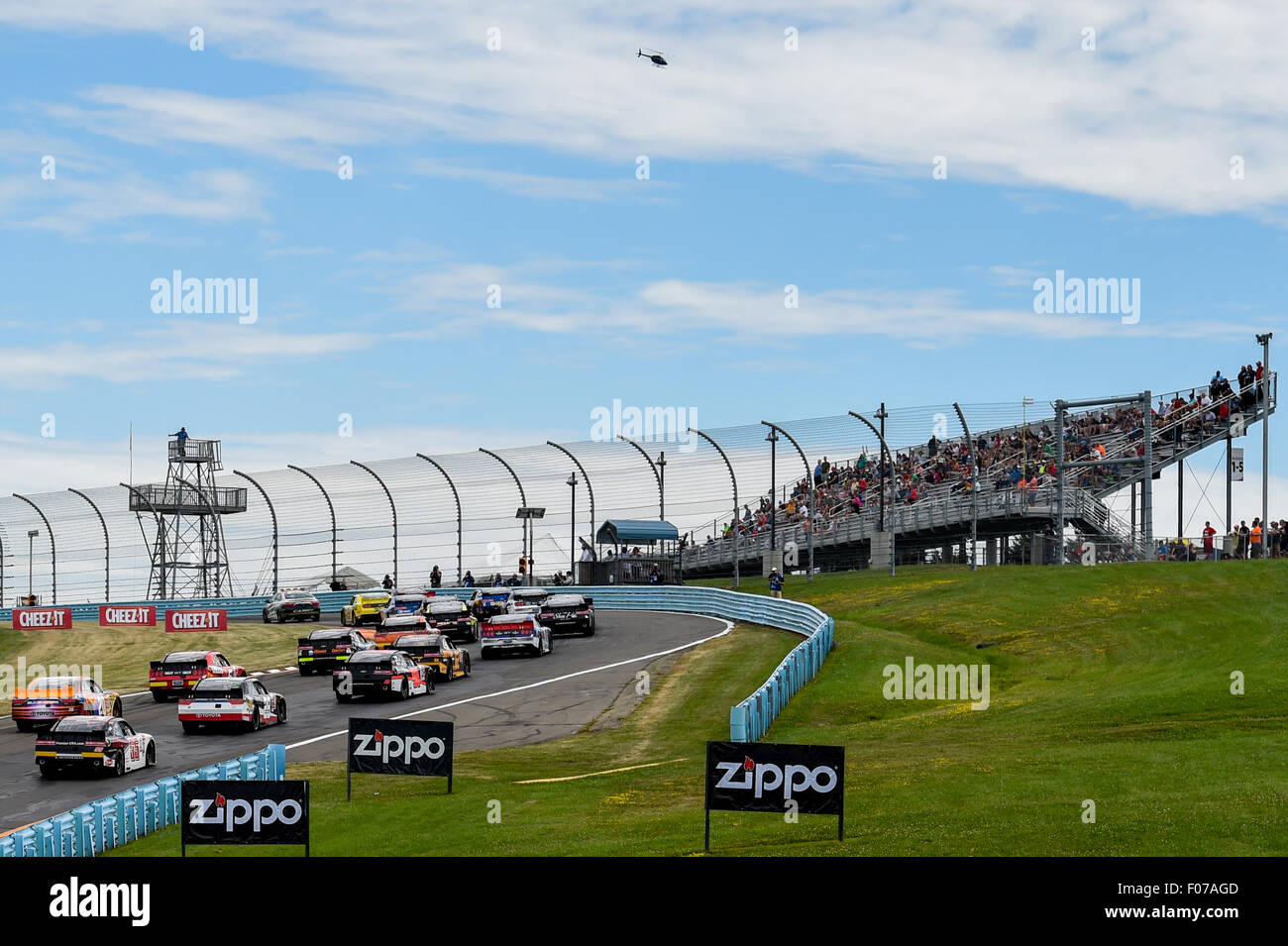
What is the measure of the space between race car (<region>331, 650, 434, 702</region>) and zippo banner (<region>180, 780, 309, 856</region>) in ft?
59.4

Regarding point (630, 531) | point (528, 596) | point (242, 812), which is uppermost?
point (630, 531)

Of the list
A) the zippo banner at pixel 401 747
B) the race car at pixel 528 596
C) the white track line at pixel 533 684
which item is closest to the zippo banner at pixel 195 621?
the race car at pixel 528 596

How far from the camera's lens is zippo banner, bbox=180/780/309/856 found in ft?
50.3

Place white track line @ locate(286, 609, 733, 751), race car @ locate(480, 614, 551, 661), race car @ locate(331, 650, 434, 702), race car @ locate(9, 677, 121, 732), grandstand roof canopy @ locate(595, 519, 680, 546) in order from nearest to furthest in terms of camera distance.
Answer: white track line @ locate(286, 609, 733, 751) < race car @ locate(9, 677, 121, 732) < race car @ locate(331, 650, 434, 702) < race car @ locate(480, 614, 551, 661) < grandstand roof canopy @ locate(595, 519, 680, 546)

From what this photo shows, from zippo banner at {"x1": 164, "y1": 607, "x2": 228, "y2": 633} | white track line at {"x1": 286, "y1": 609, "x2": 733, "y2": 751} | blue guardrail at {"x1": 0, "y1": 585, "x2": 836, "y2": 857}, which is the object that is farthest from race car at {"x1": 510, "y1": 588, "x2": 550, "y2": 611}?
zippo banner at {"x1": 164, "y1": 607, "x2": 228, "y2": 633}

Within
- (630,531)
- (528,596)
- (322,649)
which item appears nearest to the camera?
(322,649)

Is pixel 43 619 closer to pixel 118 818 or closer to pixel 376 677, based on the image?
pixel 376 677

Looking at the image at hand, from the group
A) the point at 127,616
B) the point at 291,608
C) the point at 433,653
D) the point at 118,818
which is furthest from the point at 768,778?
the point at 127,616

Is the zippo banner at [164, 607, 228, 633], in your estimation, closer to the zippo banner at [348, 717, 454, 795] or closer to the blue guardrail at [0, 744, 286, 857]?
the blue guardrail at [0, 744, 286, 857]

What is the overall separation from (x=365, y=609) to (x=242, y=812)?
38020 millimetres

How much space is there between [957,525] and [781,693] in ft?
83.7

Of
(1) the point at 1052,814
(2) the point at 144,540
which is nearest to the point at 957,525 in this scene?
(2) the point at 144,540

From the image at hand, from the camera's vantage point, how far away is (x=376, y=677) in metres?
33.8

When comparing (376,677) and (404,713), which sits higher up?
(376,677)
